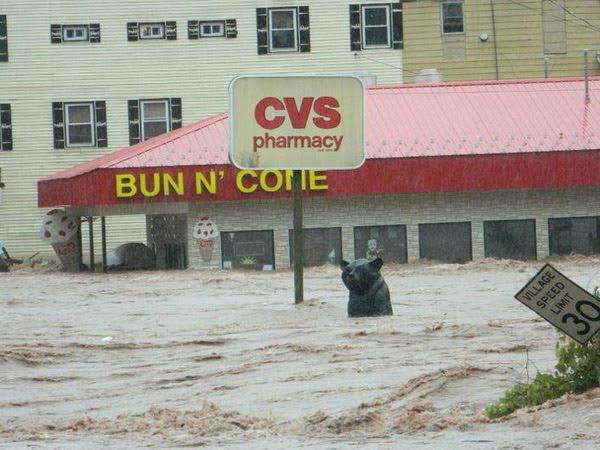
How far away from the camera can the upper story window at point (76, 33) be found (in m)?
51.5

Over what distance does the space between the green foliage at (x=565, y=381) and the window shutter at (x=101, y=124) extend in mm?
41321

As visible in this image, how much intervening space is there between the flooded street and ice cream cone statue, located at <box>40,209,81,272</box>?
12.7 meters

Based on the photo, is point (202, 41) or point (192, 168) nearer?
point (192, 168)

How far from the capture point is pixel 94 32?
51781mm

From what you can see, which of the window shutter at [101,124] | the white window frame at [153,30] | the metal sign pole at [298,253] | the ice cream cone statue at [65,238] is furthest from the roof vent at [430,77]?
the metal sign pole at [298,253]

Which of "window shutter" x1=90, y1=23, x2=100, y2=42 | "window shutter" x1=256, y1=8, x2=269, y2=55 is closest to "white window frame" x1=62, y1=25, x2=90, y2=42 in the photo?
"window shutter" x1=90, y1=23, x2=100, y2=42

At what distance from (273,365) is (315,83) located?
12.6 meters

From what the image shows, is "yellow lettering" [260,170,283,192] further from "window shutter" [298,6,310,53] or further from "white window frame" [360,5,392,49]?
"white window frame" [360,5,392,49]

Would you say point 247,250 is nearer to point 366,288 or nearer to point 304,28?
point 304,28

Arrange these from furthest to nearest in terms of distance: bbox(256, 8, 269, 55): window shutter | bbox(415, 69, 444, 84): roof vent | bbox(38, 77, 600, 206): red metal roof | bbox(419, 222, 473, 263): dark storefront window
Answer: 1. bbox(256, 8, 269, 55): window shutter
2. bbox(415, 69, 444, 84): roof vent
3. bbox(419, 222, 473, 263): dark storefront window
4. bbox(38, 77, 600, 206): red metal roof

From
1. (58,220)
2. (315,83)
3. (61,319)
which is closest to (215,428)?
(61,319)

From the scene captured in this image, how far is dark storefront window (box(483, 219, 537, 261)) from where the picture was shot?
44.0 metres

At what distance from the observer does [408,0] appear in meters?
52.6

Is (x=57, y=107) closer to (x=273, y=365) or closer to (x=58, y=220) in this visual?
(x=58, y=220)
